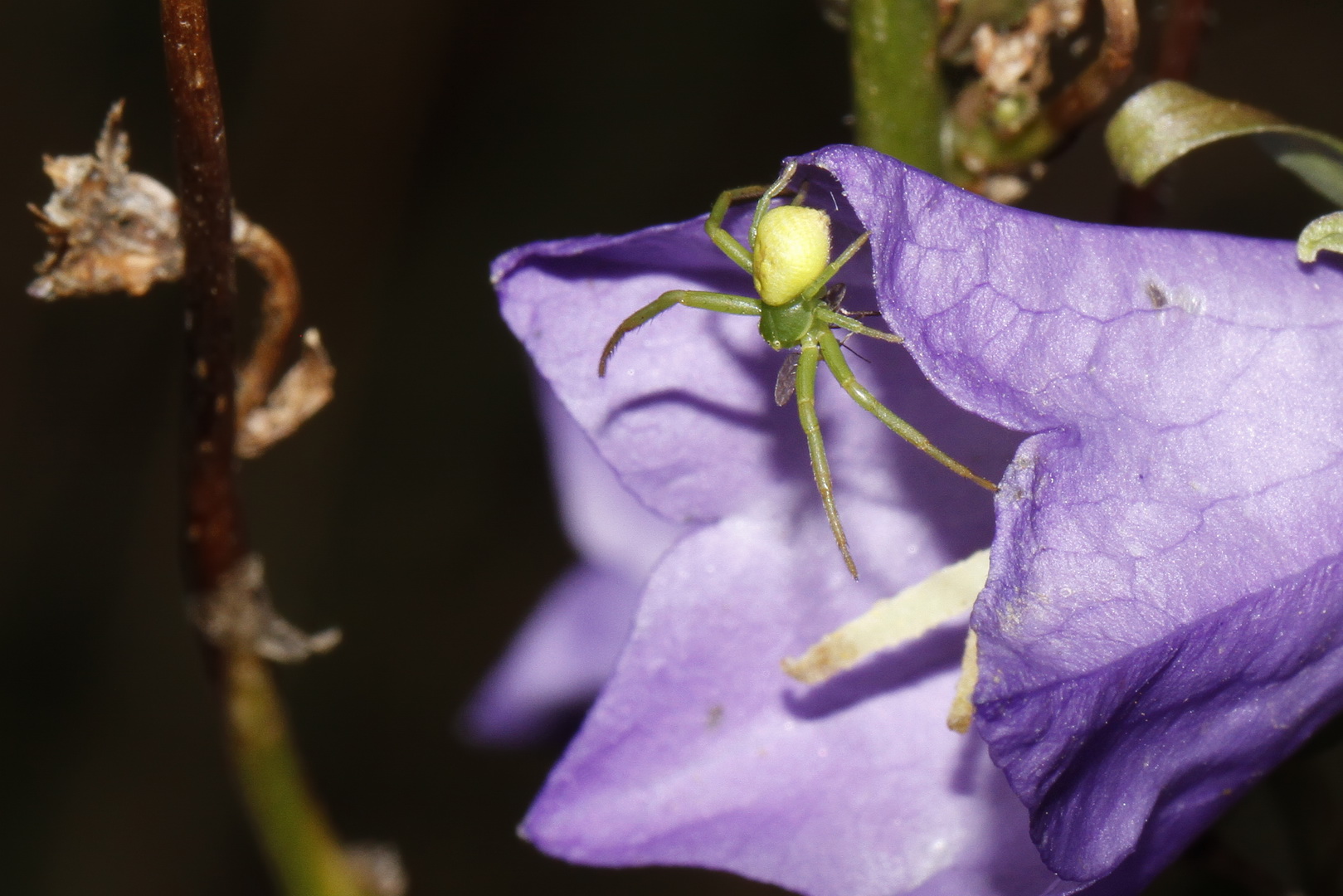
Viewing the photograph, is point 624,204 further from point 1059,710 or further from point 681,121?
point 1059,710

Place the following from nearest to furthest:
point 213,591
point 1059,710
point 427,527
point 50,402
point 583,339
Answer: point 1059,710 → point 583,339 → point 213,591 → point 50,402 → point 427,527

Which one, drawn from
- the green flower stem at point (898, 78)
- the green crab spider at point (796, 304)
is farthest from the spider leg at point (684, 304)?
the green flower stem at point (898, 78)

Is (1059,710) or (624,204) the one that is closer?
(1059,710)

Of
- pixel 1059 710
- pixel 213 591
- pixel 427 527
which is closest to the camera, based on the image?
pixel 1059 710

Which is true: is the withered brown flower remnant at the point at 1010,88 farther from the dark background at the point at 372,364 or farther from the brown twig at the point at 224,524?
the dark background at the point at 372,364

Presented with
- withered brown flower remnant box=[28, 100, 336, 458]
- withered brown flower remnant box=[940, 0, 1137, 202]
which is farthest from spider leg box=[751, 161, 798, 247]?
withered brown flower remnant box=[28, 100, 336, 458]

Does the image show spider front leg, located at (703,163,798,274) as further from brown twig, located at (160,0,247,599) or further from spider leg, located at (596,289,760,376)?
brown twig, located at (160,0,247,599)

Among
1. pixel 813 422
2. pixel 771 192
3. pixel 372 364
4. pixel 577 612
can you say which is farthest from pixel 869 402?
pixel 372 364

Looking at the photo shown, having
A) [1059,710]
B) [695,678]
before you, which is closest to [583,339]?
[695,678]
